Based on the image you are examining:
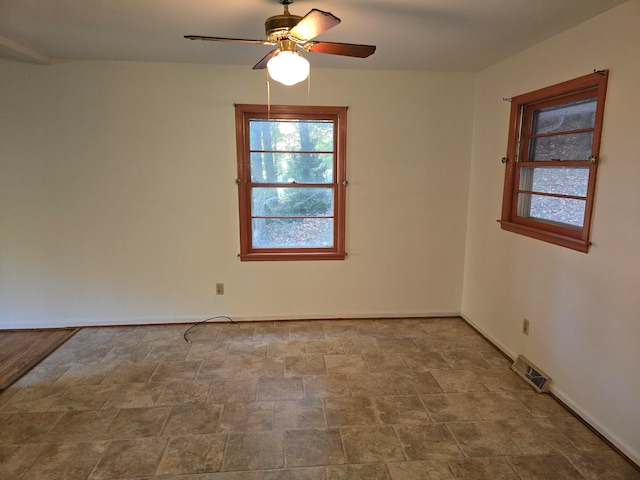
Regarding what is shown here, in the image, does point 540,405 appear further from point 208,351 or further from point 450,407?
point 208,351

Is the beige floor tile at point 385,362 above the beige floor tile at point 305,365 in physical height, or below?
above

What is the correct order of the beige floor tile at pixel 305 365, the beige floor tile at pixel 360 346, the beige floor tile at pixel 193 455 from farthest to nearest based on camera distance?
the beige floor tile at pixel 360 346 → the beige floor tile at pixel 305 365 → the beige floor tile at pixel 193 455

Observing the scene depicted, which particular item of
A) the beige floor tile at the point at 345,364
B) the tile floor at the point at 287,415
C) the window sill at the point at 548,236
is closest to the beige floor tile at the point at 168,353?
the tile floor at the point at 287,415

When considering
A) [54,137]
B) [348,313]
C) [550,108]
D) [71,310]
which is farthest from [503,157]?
[71,310]

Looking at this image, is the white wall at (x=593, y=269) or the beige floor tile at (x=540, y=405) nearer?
the white wall at (x=593, y=269)

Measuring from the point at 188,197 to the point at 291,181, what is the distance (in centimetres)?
96

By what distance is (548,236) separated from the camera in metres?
2.66

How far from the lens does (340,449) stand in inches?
83.2

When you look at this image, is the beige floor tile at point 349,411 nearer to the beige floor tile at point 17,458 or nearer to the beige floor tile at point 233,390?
the beige floor tile at point 233,390

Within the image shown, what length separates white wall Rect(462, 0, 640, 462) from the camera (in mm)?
2049

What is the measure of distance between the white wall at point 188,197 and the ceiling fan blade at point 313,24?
1711mm

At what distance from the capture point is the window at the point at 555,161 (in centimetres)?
234

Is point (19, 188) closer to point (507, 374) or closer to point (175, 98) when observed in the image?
point (175, 98)

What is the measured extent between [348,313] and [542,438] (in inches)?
78.9
